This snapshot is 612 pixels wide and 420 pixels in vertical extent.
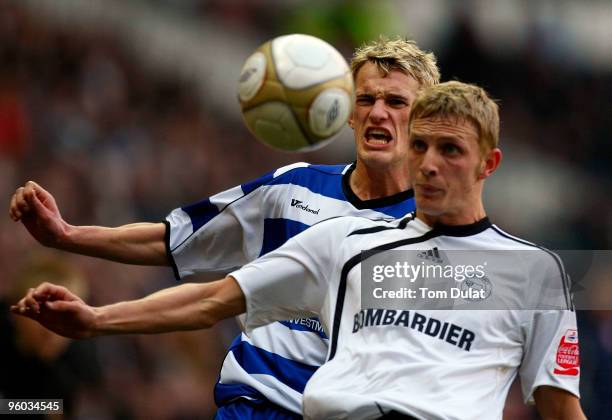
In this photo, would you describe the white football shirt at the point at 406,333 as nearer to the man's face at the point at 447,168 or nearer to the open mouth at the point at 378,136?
the man's face at the point at 447,168

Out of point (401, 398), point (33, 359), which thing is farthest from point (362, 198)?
point (33, 359)

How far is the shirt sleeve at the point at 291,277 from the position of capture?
499 cm

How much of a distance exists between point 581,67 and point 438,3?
240 cm

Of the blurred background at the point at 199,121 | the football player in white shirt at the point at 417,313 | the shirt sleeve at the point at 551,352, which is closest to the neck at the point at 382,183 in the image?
the football player in white shirt at the point at 417,313

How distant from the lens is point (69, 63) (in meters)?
14.3

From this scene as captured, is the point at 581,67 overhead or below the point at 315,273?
below

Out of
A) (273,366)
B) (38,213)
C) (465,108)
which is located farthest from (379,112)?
(38,213)

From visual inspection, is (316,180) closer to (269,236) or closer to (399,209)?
(269,236)

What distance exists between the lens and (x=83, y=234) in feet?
20.3

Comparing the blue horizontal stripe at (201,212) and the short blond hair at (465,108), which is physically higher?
the short blond hair at (465,108)

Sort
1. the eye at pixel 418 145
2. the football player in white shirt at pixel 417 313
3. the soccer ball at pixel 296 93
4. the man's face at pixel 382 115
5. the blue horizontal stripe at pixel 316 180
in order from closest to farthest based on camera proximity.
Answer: the football player in white shirt at pixel 417 313
the eye at pixel 418 145
the soccer ball at pixel 296 93
the man's face at pixel 382 115
the blue horizontal stripe at pixel 316 180

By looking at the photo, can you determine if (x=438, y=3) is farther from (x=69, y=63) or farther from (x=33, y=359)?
(x=33, y=359)

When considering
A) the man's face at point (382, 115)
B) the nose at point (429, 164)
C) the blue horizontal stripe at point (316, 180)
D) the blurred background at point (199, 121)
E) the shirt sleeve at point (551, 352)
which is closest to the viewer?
the shirt sleeve at point (551, 352)

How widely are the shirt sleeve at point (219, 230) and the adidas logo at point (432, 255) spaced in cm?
151
